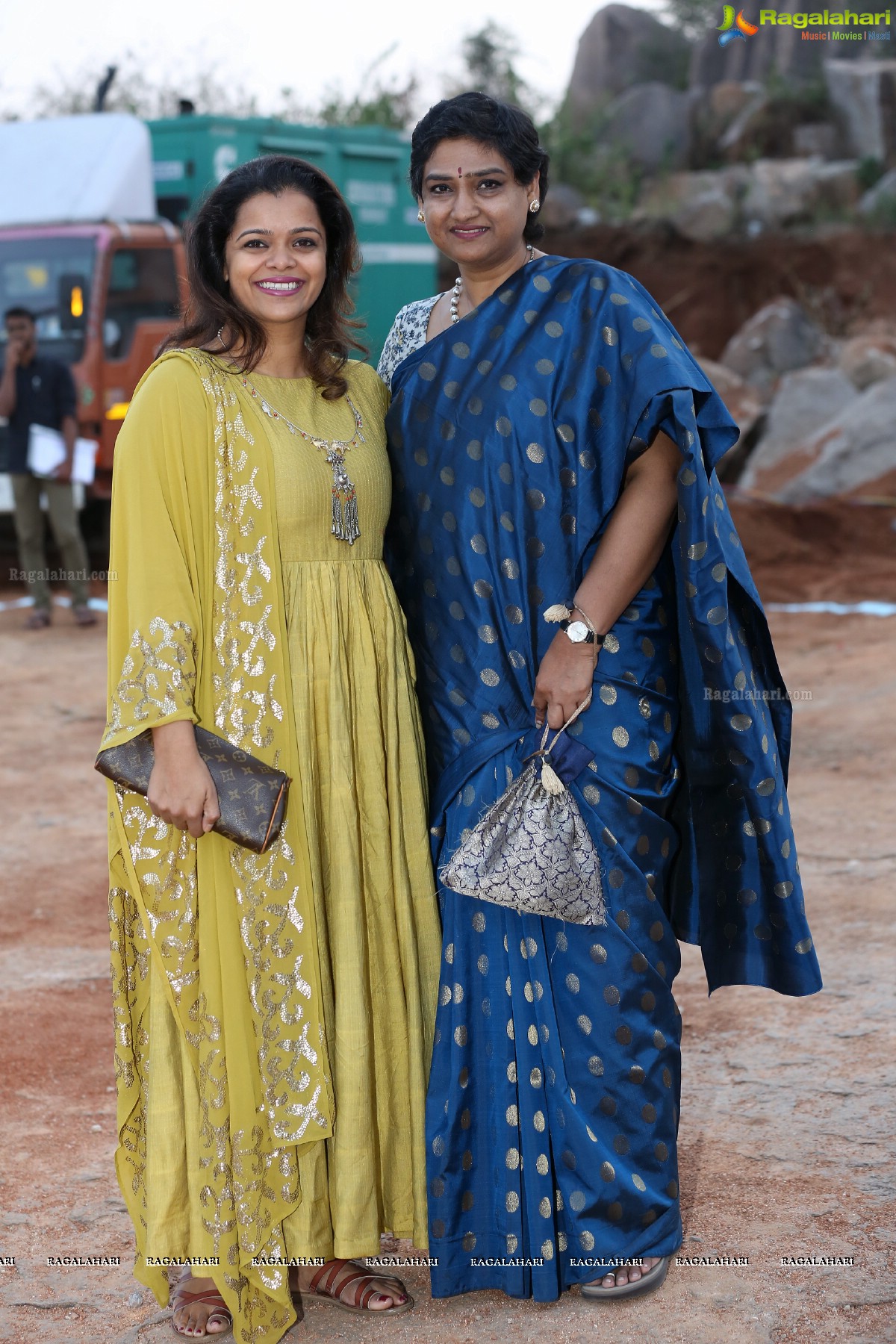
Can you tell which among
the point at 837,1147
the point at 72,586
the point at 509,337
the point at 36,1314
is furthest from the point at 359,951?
the point at 72,586

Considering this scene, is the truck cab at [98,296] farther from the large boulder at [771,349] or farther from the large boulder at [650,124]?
the large boulder at [650,124]

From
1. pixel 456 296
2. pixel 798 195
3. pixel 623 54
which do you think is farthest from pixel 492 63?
pixel 456 296

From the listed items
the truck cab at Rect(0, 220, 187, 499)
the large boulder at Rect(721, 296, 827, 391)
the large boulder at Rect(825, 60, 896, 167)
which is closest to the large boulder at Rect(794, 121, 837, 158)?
the large boulder at Rect(825, 60, 896, 167)

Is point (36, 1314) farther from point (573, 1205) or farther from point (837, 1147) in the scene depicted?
point (837, 1147)

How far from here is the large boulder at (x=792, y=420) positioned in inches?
479

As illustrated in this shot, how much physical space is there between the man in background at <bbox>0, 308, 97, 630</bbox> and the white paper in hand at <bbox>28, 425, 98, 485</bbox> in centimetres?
4

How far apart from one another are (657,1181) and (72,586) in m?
7.85

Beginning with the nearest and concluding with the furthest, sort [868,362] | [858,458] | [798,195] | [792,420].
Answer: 1. [858,458]
2. [792,420]
3. [868,362]
4. [798,195]

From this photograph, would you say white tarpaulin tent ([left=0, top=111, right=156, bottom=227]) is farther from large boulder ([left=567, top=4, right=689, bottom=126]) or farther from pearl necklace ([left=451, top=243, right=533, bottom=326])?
large boulder ([left=567, top=4, right=689, bottom=126])

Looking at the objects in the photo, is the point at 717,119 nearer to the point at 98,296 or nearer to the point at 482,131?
the point at 98,296

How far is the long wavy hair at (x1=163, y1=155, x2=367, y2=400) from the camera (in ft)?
7.63

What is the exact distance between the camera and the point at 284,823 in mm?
2271

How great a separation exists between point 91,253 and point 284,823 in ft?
29.2

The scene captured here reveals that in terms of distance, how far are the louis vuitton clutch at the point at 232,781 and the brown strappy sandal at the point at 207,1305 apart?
32.6 inches
